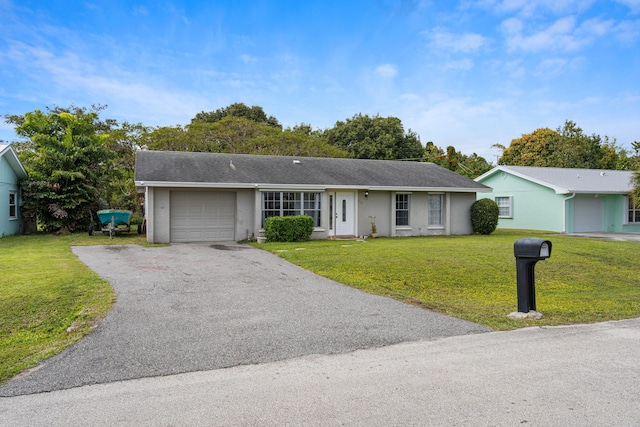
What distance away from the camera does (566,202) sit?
21.6 metres

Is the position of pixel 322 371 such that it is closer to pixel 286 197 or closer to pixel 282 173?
pixel 286 197

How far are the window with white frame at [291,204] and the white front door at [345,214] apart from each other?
832 mm

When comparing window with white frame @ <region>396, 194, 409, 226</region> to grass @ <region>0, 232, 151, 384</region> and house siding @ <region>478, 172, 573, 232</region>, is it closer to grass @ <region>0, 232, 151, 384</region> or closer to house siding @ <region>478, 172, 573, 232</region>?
house siding @ <region>478, 172, 573, 232</region>

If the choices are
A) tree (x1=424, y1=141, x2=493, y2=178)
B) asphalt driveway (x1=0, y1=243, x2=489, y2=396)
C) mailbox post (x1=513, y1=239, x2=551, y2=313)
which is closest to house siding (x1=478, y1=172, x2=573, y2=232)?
tree (x1=424, y1=141, x2=493, y2=178)

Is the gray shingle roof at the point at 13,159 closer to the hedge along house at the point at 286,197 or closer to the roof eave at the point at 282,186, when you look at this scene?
the hedge along house at the point at 286,197

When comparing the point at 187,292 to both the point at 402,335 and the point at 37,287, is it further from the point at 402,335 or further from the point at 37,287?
the point at 402,335

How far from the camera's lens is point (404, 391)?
3.57 m

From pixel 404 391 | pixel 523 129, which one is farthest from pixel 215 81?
pixel 523 129

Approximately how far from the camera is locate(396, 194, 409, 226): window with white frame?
1948 cm

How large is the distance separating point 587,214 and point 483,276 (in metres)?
16.5

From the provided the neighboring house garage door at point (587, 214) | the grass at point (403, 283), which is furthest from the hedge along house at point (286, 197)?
the neighboring house garage door at point (587, 214)

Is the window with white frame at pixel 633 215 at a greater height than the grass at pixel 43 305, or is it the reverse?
the window with white frame at pixel 633 215

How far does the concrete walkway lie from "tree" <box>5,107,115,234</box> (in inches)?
696

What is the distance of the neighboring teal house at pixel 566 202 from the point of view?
2188cm
